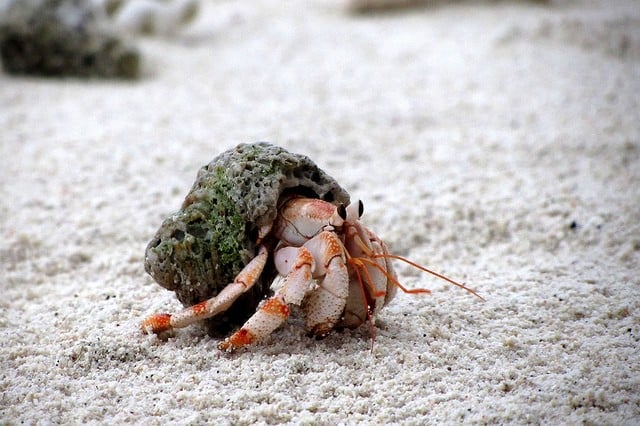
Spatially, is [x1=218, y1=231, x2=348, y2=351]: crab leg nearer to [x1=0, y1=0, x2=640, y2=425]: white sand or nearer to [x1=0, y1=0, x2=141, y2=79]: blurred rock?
[x1=0, y1=0, x2=640, y2=425]: white sand

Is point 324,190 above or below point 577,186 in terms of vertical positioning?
above

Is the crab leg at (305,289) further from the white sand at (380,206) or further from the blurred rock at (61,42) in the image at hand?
the blurred rock at (61,42)

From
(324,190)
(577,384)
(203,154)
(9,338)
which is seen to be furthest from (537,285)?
(203,154)

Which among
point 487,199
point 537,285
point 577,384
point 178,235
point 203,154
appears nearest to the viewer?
point 577,384

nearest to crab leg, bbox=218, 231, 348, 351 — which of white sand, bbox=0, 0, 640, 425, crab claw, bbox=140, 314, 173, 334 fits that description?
white sand, bbox=0, 0, 640, 425

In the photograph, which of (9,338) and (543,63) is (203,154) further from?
(543,63)

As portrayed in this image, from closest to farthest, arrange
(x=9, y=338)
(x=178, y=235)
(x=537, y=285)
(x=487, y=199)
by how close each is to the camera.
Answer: (x=178, y=235) → (x=9, y=338) → (x=537, y=285) → (x=487, y=199)

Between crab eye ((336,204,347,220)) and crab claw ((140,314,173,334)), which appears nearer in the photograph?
crab eye ((336,204,347,220))
